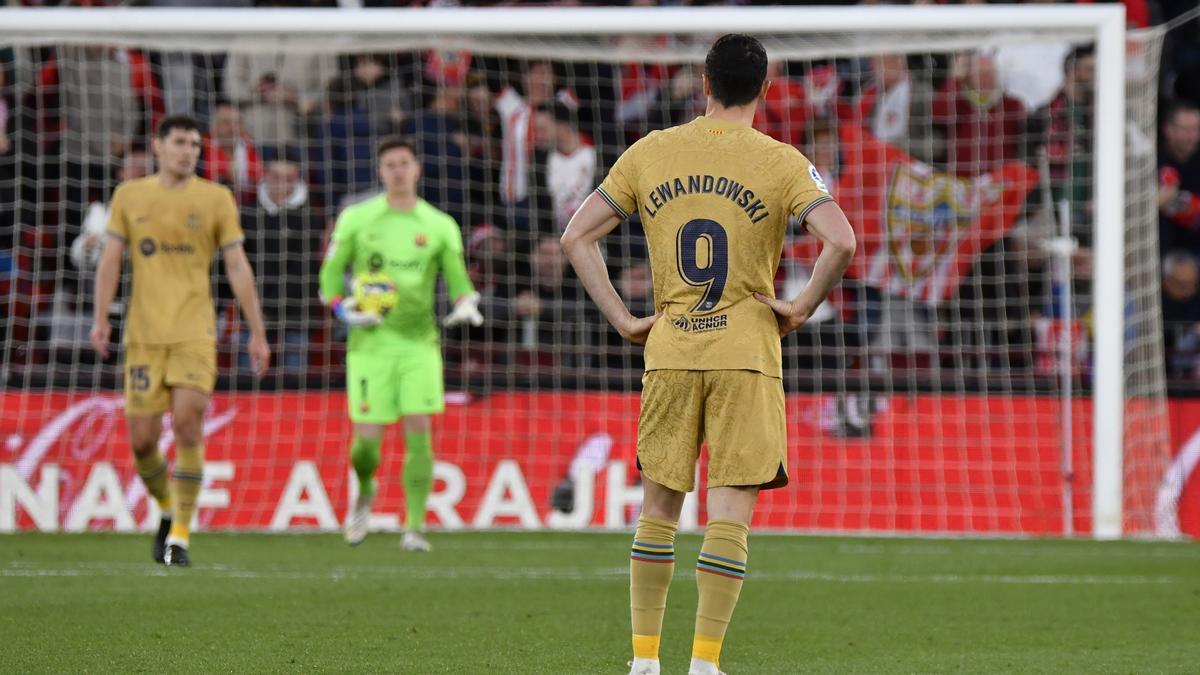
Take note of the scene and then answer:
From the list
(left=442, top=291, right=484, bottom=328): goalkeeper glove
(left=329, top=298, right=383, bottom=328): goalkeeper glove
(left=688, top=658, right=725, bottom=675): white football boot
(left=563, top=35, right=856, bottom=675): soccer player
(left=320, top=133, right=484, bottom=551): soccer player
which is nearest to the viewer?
(left=688, top=658, right=725, bottom=675): white football boot

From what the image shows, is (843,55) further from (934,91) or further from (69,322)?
(69,322)

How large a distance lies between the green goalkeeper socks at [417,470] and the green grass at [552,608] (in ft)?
1.06

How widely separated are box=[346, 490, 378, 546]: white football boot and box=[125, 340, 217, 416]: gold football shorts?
1.93 metres

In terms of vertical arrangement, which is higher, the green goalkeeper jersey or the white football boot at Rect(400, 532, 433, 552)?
the green goalkeeper jersey

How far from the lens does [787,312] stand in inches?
199

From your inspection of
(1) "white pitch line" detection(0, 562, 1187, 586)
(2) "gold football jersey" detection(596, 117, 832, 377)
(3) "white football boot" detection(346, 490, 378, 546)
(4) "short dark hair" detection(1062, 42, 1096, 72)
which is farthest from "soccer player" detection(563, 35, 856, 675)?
(4) "short dark hair" detection(1062, 42, 1096, 72)

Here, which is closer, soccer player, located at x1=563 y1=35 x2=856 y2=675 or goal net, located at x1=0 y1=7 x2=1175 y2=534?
soccer player, located at x1=563 y1=35 x2=856 y2=675

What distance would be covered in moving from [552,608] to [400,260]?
3.73 m

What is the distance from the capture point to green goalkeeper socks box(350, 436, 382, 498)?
35.9ft

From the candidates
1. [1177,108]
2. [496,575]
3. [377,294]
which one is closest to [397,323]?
[377,294]

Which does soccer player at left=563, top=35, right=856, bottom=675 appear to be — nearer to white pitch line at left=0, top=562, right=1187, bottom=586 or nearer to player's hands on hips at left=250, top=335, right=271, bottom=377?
white pitch line at left=0, top=562, right=1187, bottom=586

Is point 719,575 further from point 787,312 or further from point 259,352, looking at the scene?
point 259,352

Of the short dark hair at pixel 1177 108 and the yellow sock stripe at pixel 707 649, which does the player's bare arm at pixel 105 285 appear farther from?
the short dark hair at pixel 1177 108

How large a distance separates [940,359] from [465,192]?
3.82m
